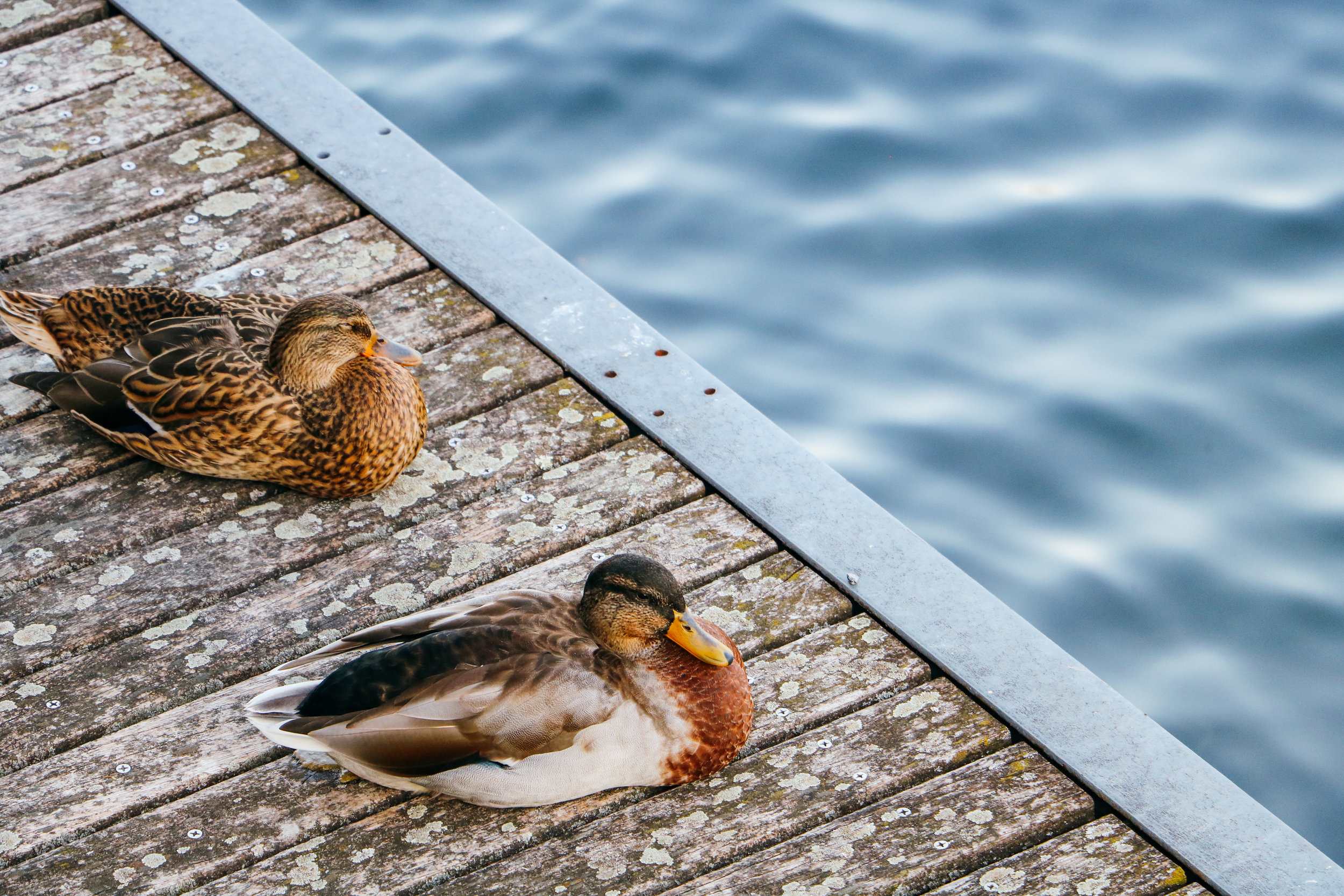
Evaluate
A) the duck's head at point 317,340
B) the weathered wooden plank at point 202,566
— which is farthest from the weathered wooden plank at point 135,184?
the weathered wooden plank at point 202,566

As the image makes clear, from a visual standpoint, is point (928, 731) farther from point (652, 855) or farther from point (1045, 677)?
point (652, 855)

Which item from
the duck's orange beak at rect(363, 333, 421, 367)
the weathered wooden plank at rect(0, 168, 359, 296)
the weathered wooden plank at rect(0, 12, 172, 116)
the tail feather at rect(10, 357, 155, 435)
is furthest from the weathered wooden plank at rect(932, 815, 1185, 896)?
the weathered wooden plank at rect(0, 12, 172, 116)

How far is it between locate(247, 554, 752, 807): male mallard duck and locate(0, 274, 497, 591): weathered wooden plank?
0.75 metres

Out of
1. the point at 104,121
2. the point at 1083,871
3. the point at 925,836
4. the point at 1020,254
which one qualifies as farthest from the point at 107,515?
the point at 1020,254

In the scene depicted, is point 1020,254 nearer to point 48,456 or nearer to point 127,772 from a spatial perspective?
point 48,456

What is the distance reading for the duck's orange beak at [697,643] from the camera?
273 cm

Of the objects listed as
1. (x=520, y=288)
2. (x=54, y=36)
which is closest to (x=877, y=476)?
(x=520, y=288)

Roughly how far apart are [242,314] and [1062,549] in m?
2.82

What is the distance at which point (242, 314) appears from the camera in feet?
11.3

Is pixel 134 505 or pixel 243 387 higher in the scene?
pixel 243 387

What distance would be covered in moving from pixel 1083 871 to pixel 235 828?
61.1 inches

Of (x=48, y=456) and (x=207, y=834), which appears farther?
(x=48, y=456)

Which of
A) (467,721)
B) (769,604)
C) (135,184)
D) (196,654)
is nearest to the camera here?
(467,721)

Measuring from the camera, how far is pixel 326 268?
13.1ft
